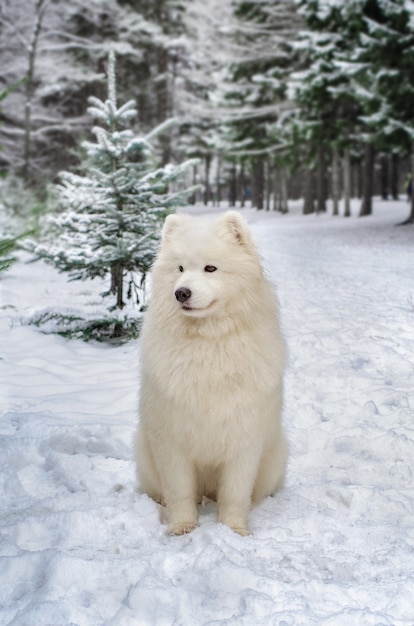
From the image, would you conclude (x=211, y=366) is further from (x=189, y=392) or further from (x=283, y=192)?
(x=283, y=192)

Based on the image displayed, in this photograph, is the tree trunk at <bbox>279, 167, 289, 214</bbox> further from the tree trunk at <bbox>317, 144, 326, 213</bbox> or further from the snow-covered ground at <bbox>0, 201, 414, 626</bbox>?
the snow-covered ground at <bbox>0, 201, 414, 626</bbox>

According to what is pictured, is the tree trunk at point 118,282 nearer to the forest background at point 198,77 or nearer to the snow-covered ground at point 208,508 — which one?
the snow-covered ground at point 208,508

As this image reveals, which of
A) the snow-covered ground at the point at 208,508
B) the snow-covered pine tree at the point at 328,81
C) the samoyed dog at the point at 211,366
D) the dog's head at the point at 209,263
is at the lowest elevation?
the snow-covered ground at the point at 208,508

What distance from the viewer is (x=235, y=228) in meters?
3.04

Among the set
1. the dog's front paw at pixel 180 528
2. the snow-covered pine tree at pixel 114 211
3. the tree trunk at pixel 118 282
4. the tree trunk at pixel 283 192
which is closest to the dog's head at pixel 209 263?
the dog's front paw at pixel 180 528

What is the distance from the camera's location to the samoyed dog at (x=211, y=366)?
2.89m

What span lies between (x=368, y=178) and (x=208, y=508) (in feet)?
72.6

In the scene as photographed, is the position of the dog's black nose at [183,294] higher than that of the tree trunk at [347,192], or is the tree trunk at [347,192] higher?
the tree trunk at [347,192]

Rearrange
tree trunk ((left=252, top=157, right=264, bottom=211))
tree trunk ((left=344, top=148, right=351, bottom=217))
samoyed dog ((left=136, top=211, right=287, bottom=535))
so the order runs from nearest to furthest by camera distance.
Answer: samoyed dog ((left=136, top=211, right=287, bottom=535)), tree trunk ((left=344, top=148, right=351, bottom=217)), tree trunk ((left=252, top=157, right=264, bottom=211))

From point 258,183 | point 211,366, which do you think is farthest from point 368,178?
point 211,366

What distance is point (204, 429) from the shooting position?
289cm

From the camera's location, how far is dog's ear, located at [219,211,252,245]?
3027 millimetres

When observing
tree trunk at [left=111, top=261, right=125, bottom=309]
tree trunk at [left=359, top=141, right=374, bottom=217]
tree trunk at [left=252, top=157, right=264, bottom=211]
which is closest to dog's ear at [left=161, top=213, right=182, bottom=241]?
tree trunk at [left=111, top=261, right=125, bottom=309]

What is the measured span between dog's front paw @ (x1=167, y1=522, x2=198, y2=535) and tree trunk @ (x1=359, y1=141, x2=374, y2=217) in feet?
71.3
